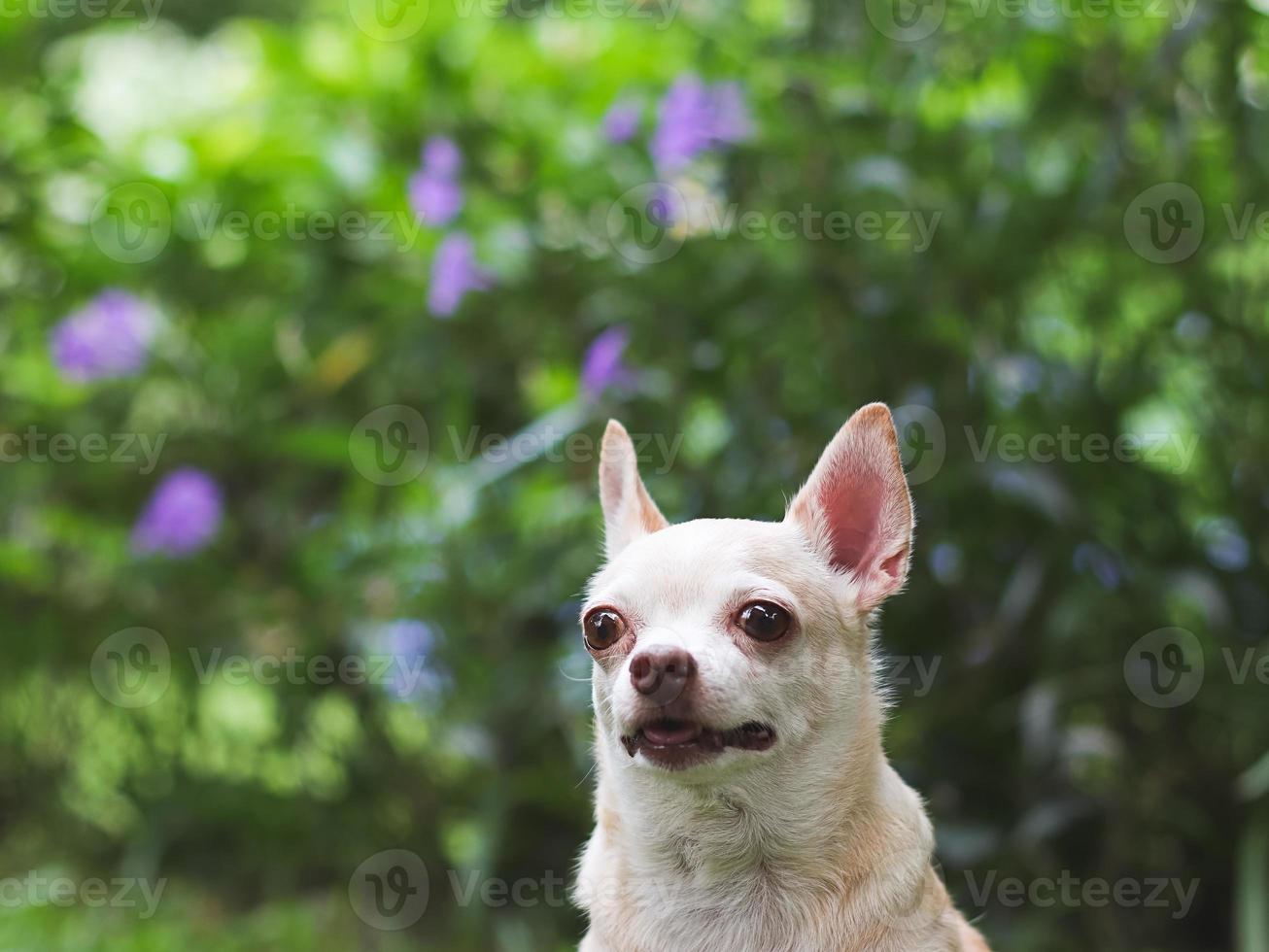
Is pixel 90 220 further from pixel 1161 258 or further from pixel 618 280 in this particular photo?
pixel 1161 258

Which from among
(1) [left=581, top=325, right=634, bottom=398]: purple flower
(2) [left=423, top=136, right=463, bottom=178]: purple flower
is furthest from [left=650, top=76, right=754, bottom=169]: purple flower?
(2) [left=423, top=136, right=463, bottom=178]: purple flower

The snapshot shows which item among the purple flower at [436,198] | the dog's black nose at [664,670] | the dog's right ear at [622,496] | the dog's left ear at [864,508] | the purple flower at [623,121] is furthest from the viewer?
the purple flower at [436,198]

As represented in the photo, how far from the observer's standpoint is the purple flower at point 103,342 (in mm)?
4891

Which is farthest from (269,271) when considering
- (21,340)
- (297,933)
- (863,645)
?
(863,645)

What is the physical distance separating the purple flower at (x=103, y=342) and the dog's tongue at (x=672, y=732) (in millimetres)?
3655

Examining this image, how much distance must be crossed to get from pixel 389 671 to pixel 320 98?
2.53 meters

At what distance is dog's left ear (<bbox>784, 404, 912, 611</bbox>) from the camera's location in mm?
2121

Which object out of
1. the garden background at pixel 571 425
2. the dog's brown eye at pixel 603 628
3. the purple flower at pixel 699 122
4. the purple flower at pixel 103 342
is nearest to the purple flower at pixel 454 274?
the garden background at pixel 571 425

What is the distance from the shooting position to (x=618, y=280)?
4094mm

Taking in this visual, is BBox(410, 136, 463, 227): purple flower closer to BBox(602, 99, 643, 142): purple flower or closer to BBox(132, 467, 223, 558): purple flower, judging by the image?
BBox(602, 99, 643, 142): purple flower

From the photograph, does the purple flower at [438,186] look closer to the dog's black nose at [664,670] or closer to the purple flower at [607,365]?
the purple flower at [607,365]

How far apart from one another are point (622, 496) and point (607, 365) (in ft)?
5.21

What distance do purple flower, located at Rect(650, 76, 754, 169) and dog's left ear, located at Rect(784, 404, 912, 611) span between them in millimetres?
1996

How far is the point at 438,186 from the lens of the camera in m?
4.45
